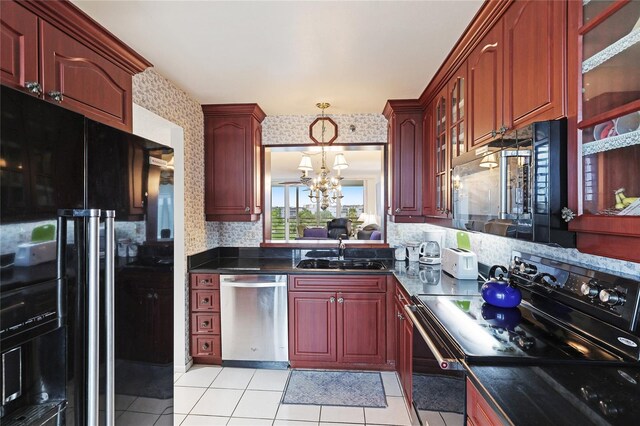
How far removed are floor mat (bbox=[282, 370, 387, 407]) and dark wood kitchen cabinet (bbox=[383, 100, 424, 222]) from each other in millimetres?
1469

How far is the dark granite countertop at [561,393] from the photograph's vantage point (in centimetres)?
81

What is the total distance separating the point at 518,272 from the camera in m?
1.75

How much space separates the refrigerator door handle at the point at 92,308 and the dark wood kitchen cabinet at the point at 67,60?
27.7 inches

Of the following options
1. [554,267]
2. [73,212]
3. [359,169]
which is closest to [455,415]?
[554,267]

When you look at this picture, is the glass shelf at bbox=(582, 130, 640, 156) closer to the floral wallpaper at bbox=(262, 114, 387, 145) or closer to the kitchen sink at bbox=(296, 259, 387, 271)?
the kitchen sink at bbox=(296, 259, 387, 271)

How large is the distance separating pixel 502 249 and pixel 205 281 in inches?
96.3

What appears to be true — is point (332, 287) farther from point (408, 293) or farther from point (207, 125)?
point (207, 125)

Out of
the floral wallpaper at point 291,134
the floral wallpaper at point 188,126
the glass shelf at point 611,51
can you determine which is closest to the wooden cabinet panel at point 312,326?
the floral wallpaper at point 291,134

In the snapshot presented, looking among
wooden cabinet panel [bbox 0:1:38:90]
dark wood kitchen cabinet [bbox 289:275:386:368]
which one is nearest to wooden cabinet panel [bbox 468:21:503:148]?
dark wood kitchen cabinet [bbox 289:275:386:368]

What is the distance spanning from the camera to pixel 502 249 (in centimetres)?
216

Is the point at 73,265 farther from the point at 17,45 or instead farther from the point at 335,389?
the point at 335,389

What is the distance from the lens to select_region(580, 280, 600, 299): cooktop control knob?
3.94ft

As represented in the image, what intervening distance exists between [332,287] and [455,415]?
1713 mm

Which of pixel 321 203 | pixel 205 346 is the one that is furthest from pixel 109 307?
pixel 321 203
